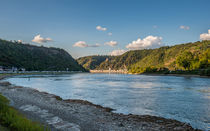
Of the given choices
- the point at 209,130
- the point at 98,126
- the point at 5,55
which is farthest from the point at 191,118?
the point at 5,55

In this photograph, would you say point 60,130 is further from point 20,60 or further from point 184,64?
point 20,60

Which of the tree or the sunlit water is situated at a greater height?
the tree

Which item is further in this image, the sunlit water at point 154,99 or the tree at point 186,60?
the tree at point 186,60

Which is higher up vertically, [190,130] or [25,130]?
[25,130]

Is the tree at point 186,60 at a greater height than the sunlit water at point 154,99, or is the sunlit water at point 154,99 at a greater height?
the tree at point 186,60

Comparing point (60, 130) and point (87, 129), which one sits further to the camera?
point (87, 129)

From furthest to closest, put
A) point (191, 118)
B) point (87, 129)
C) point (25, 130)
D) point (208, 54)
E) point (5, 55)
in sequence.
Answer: point (5, 55), point (208, 54), point (191, 118), point (87, 129), point (25, 130)

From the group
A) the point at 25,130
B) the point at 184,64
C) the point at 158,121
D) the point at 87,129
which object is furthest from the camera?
the point at 184,64

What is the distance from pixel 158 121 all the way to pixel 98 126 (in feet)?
20.8

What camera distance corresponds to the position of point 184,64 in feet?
463

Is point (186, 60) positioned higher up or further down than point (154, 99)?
higher up

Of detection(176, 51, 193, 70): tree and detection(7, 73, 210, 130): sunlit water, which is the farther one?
detection(176, 51, 193, 70): tree

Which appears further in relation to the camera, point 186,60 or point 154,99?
point 186,60

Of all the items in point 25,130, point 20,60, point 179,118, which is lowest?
point 179,118
